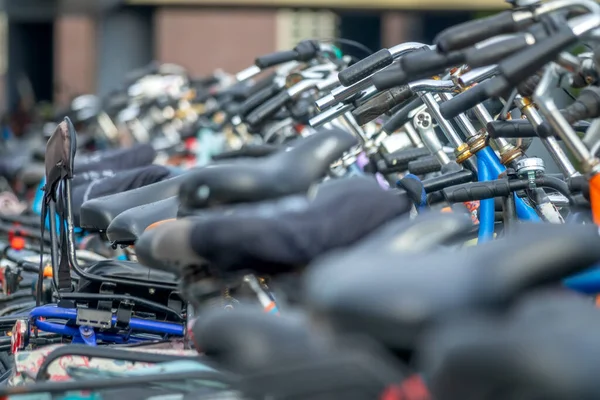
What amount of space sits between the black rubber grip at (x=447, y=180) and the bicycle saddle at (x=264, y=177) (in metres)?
1.46

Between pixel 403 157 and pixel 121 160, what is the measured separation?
2.10 m

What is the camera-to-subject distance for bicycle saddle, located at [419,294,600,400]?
159 centimetres

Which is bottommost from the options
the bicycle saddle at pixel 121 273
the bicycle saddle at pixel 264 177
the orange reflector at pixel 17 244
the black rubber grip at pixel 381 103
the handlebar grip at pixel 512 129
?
the orange reflector at pixel 17 244

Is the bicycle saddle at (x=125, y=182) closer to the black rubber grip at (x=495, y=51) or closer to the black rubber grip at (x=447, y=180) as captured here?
the black rubber grip at (x=447, y=180)

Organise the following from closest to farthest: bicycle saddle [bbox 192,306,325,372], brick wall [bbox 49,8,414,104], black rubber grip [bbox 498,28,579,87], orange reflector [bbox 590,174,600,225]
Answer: bicycle saddle [bbox 192,306,325,372]
black rubber grip [bbox 498,28,579,87]
orange reflector [bbox 590,174,600,225]
brick wall [bbox 49,8,414,104]

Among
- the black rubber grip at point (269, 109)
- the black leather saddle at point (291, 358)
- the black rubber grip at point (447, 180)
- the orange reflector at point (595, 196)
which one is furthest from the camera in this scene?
the black rubber grip at point (269, 109)

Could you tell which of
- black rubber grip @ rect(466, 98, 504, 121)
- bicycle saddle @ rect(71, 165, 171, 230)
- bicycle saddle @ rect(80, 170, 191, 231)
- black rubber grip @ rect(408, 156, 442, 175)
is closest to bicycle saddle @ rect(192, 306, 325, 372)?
bicycle saddle @ rect(80, 170, 191, 231)

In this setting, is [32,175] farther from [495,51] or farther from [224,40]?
[224,40]

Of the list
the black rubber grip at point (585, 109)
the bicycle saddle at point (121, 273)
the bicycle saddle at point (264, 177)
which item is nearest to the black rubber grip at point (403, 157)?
the bicycle saddle at point (121, 273)

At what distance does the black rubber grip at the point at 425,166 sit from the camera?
4406mm

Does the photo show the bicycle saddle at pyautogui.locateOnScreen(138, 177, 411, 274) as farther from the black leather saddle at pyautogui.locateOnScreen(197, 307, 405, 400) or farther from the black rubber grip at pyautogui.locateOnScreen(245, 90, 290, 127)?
the black rubber grip at pyautogui.locateOnScreen(245, 90, 290, 127)

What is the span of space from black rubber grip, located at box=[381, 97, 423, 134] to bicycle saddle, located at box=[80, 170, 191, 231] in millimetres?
1089

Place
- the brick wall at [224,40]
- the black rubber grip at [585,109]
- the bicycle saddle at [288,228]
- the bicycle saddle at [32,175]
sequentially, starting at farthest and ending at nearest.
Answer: the brick wall at [224,40], the bicycle saddle at [32,175], the black rubber grip at [585,109], the bicycle saddle at [288,228]

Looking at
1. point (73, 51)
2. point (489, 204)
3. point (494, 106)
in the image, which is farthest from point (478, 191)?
point (73, 51)
